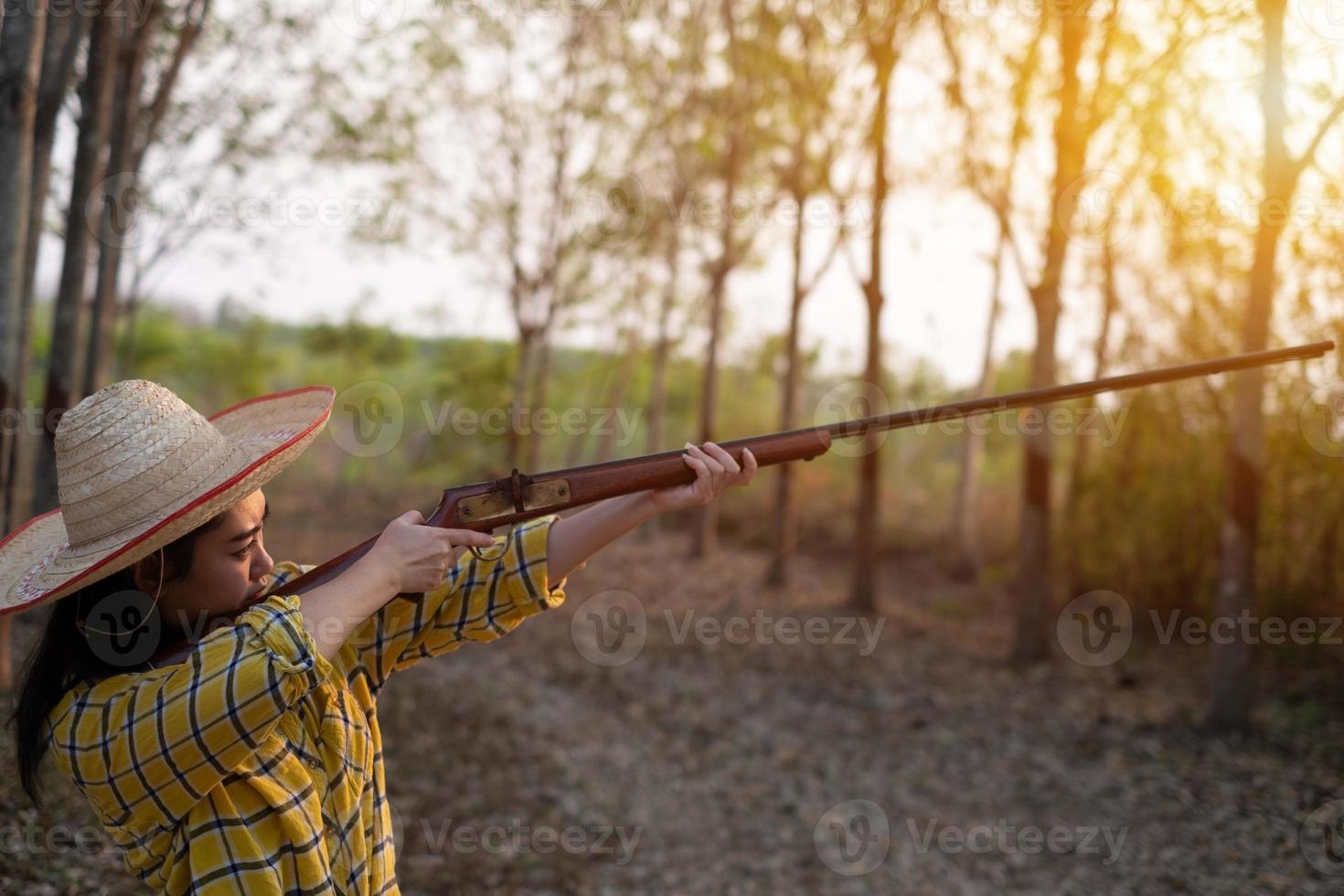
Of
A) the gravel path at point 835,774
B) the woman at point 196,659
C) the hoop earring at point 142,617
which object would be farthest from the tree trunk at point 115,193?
the hoop earring at point 142,617

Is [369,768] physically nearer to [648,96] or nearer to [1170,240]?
[1170,240]

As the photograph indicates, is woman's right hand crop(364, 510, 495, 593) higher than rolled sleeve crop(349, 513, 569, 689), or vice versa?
woman's right hand crop(364, 510, 495, 593)

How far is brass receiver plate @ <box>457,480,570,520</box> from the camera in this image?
2350 millimetres

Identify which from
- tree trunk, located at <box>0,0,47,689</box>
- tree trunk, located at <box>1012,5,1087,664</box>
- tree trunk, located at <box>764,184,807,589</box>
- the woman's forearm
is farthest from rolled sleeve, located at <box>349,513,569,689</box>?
tree trunk, located at <box>764,184,807,589</box>

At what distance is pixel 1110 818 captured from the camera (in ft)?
19.9

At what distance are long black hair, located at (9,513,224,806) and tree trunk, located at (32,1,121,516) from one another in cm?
457

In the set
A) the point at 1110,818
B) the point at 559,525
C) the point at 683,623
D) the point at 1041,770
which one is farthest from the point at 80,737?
the point at 683,623

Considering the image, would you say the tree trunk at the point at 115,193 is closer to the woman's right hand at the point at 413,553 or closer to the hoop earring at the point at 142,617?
the hoop earring at the point at 142,617

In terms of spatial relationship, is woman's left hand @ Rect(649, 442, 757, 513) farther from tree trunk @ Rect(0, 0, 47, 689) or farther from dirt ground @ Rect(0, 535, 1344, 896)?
tree trunk @ Rect(0, 0, 47, 689)

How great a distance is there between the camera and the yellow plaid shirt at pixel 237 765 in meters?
1.72

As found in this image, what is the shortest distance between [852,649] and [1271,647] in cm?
414

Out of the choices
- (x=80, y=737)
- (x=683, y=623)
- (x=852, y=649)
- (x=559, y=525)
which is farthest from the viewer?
(x=683, y=623)

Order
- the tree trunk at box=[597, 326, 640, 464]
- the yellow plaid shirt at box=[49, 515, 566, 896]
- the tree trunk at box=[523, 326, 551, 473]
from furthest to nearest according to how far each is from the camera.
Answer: the tree trunk at box=[597, 326, 640, 464] < the tree trunk at box=[523, 326, 551, 473] < the yellow plaid shirt at box=[49, 515, 566, 896]

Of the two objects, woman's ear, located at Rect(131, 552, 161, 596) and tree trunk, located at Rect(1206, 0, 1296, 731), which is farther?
tree trunk, located at Rect(1206, 0, 1296, 731)
